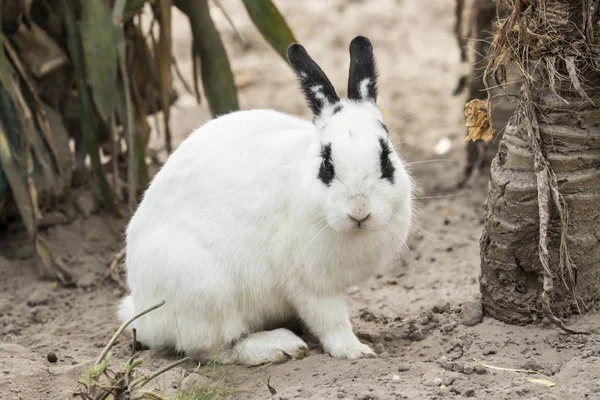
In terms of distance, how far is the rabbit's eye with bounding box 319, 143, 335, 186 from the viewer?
3850 millimetres

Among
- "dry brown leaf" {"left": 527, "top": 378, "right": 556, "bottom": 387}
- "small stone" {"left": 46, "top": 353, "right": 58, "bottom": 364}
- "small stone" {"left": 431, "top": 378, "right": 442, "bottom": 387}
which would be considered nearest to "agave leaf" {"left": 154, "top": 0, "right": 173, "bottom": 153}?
"small stone" {"left": 46, "top": 353, "right": 58, "bottom": 364}

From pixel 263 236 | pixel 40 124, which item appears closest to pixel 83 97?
pixel 40 124

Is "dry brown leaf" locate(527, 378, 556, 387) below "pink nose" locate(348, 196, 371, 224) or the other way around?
below

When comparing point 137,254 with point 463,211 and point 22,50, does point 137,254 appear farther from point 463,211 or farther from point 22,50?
point 463,211

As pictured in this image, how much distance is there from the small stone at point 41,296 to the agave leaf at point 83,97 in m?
0.78

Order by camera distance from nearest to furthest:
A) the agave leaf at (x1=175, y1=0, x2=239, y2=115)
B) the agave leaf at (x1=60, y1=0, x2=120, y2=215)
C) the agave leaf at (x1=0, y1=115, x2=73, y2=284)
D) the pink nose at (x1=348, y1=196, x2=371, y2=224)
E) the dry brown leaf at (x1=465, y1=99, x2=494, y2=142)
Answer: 1. the pink nose at (x1=348, y1=196, x2=371, y2=224)
2. the dry brown leaf at (x1=465, y1=99, x2=494, y2=142)
3. the agave leaf at (x1=0, y1=115, x2=73, y2=284)
4. the agave leaf at (x1=60, y1=0, x2=120, y2=215)
5. the agave leaf at (x1=175, y1=0, x2=239, y2=115)

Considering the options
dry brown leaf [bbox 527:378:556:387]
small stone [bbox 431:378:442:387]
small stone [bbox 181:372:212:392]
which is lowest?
dry brown leaf [bbox 527:378:556:387]

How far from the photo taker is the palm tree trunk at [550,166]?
374 cm

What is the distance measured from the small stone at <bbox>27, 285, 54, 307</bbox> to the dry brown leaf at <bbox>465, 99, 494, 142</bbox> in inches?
111

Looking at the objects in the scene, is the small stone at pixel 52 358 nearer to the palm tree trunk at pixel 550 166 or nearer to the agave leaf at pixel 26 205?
the agave leaf at pixel 26 205

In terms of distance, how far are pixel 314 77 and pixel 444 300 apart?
1671 millimetres

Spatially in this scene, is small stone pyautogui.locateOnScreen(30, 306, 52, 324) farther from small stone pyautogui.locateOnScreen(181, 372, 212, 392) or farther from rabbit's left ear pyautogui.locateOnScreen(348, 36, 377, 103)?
rabbit's left ear pyautogui.locateOnScreen(348, 36, 377, 103)

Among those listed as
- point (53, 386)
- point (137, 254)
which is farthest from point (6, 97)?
point (53, 386)

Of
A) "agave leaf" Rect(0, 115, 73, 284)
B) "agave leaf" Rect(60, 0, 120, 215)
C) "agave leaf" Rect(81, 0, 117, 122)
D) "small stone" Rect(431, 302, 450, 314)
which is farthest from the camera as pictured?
"agave leaf" Rect(60, 0, 120, 215)
